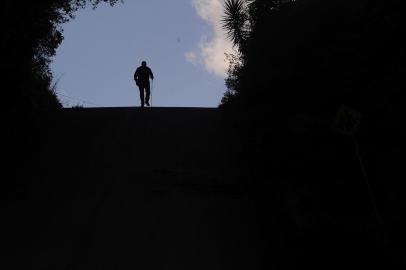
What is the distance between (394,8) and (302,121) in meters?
3.78

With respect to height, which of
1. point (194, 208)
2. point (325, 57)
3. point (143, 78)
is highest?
point (143, 78)

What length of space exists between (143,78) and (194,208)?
39.0ft

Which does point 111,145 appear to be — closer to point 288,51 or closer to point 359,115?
point 288,51

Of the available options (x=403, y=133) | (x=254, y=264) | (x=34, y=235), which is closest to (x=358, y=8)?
(x=403, y=133)

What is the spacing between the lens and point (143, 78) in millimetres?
23219

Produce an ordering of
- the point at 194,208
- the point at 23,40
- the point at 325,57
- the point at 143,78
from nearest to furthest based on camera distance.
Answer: the point at 194,208
the point at 325,57
the point at 23,40
the point at 143,78

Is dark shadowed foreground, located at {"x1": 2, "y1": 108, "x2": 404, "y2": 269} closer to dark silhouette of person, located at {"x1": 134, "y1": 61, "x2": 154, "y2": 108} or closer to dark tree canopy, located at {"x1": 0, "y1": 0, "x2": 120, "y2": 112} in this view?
dark tree canopy, located at {"x1": 0, "y1": 0, "x2": 120, "y2": 112}

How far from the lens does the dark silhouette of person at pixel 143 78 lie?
23172 mm

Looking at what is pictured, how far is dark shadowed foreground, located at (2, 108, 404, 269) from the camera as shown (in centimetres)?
951

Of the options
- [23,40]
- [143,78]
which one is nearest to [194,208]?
[23,40]

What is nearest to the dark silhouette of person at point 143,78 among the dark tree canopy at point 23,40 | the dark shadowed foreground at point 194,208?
the dark tree canopy at point 23,40

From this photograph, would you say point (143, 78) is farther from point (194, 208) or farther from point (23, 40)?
point (194, 208)

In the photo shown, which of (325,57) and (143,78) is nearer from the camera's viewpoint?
(325,57)

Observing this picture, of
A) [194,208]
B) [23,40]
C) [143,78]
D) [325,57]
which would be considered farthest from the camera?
[143,78]
